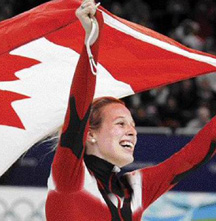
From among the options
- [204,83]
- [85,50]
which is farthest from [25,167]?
[85,50]

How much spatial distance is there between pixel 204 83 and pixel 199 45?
3.08 ft

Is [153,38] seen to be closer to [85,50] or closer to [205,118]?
[85,50]

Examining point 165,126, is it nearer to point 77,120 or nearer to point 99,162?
point 99,162

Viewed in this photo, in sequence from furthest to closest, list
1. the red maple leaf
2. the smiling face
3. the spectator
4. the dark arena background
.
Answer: the spectator → the dark arena background → the red maple leaf → the smiling face

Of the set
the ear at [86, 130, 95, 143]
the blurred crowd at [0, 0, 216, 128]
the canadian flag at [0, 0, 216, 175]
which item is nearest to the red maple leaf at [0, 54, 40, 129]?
the canadian flag at [0, 0, 216, 175]

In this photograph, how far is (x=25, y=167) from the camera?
22.3 feet

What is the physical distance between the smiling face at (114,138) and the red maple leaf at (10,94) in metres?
0.60

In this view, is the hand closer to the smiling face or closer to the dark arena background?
the smiling face

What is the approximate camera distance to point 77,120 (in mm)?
2582

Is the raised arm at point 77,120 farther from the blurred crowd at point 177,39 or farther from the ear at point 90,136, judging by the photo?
the blurred crowd at point 177,39

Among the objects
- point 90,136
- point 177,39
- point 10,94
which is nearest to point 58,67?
point 10,94

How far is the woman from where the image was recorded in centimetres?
257

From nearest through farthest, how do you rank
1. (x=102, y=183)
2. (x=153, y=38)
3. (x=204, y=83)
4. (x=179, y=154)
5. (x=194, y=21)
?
(x=102, y=183)
(x=179, y=154)
(x=153, y=38)
(x=204, y=83)
(x=194, y=21)

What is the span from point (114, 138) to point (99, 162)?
0.11 metres
